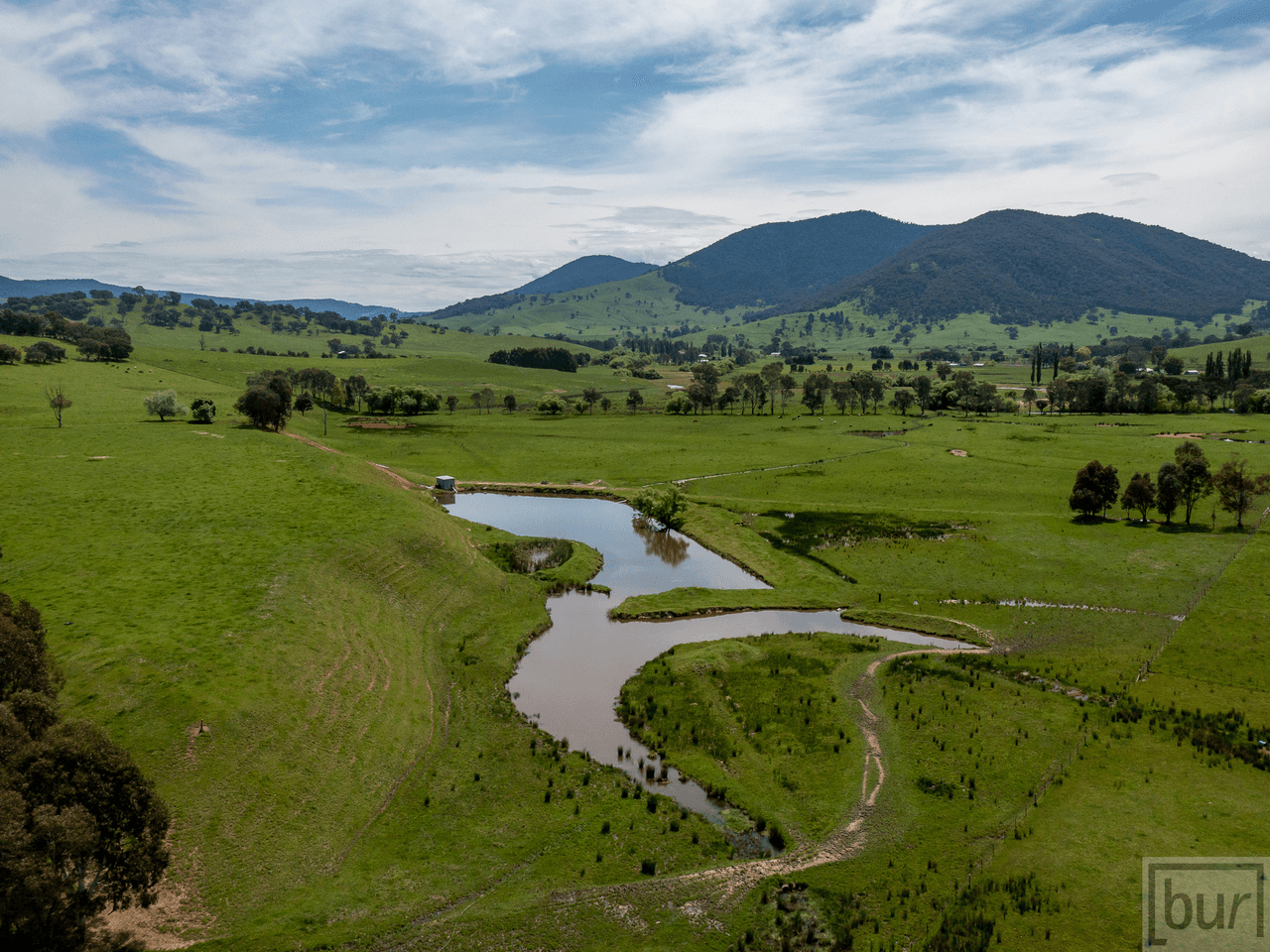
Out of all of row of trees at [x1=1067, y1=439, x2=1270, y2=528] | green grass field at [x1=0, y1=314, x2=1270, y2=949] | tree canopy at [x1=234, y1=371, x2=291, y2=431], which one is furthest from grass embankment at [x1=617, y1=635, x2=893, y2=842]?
tree canopy at [x1=234, y1=371, x2=291, y2=431]

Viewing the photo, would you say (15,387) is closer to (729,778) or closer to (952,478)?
(729,778)

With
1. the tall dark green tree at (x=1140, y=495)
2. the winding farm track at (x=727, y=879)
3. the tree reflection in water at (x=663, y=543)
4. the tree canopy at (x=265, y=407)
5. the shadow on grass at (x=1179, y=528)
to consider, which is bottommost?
the winding farm track at (x=727, y=879)

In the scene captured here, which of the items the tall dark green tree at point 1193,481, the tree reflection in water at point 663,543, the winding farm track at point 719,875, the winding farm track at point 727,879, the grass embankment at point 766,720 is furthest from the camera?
the tall dark green tree at point 1193,481

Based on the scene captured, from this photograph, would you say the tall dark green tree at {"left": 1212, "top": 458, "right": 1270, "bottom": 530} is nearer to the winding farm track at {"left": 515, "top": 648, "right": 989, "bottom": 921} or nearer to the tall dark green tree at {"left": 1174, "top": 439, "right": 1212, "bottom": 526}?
Answer: the tall dark green tree at {"left": 1174, "top": 439, "right": 1212, "bottom": 526}

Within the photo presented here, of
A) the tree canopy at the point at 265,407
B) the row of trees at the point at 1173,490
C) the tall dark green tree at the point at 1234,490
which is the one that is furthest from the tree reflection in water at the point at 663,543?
the tall dark green tree at the point at 1234,490

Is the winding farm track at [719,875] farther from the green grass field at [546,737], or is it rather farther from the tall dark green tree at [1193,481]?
the tall dark green tree at [1193,481]

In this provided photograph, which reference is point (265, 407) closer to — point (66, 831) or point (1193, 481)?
point (66, 831)
